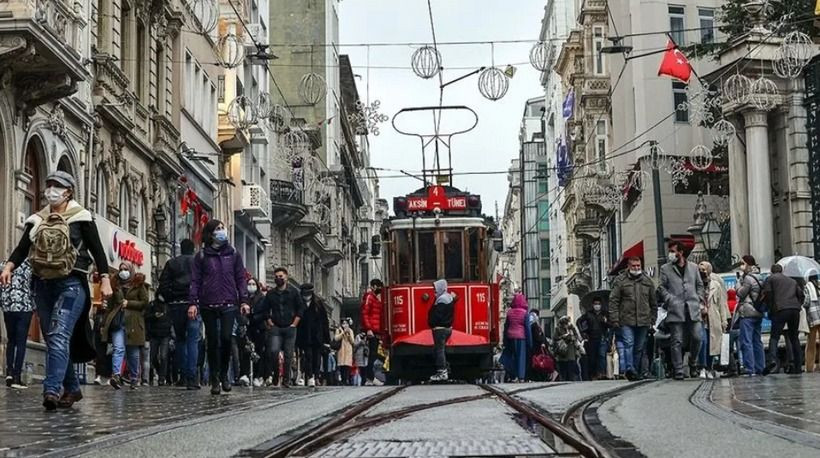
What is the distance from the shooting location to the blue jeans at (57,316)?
11477mm

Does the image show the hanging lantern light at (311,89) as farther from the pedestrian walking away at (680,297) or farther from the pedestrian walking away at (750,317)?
the pedestrian walking away at (680,297)

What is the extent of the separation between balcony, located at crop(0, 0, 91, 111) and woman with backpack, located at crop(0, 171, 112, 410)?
11.3m

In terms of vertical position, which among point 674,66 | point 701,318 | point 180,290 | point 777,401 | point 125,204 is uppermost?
point 674,66

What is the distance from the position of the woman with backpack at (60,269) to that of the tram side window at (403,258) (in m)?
16.2

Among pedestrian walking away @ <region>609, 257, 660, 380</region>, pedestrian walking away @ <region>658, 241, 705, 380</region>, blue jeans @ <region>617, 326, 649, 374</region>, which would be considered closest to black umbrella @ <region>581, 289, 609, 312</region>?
blue jeans @ <region>617, 326, 649, 374</region>

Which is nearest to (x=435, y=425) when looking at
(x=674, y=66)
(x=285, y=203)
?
(x=674, y=66)

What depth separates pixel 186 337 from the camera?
18797mm

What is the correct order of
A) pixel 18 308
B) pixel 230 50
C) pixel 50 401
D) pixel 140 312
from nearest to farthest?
pixel 50 401 → pixel 18 308 → pixel 140 312 → pixel 230 50

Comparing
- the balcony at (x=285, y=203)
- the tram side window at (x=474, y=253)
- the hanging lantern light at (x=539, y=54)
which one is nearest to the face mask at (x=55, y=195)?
the tram side window at (x=474, y=253)

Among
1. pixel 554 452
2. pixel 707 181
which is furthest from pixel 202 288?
pixel 707 181

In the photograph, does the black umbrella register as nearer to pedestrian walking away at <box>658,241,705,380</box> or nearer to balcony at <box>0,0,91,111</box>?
pedestrian walking away at <box>658,241,705,380</box>

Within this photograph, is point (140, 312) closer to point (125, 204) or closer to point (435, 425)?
point (435, 425)

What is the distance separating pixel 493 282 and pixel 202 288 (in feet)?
41.6

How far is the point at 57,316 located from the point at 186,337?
23.9 feet
